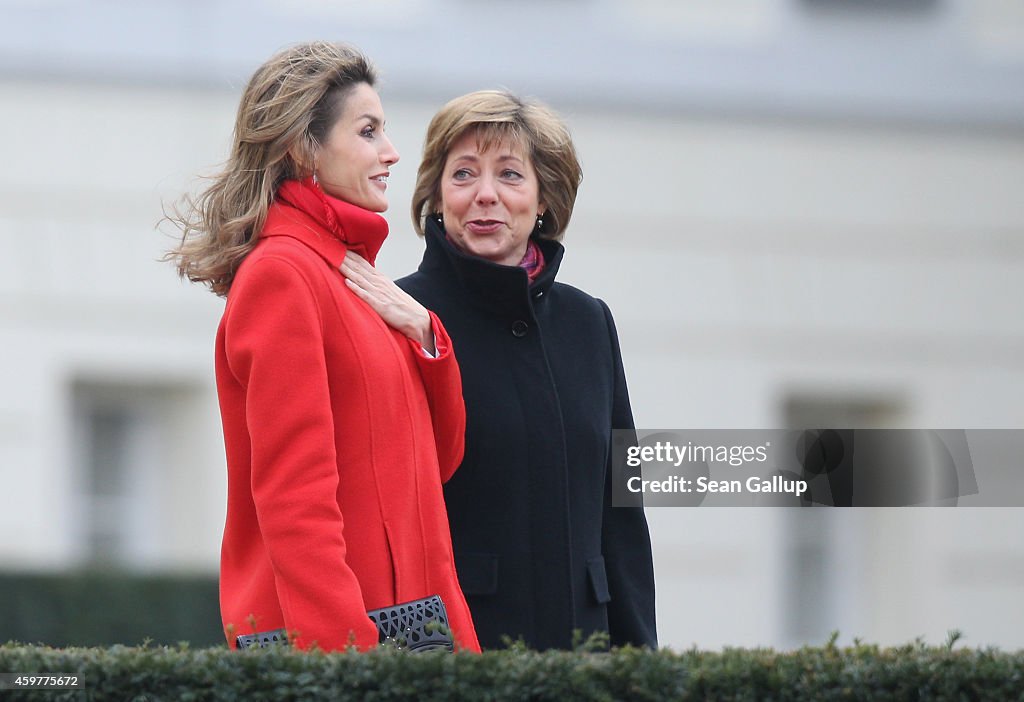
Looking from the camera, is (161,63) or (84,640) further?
(161,63)

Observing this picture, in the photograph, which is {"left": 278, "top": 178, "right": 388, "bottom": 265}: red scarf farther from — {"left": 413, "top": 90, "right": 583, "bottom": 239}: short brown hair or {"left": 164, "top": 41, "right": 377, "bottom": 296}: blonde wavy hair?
{"left": 413, "top": 90, "right": 583, "bottom": 239}: short brown hair

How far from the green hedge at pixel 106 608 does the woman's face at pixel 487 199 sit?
14.6ft

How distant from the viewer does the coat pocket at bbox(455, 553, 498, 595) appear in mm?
3914

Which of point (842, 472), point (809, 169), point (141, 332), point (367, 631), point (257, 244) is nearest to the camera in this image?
point (367, 631)

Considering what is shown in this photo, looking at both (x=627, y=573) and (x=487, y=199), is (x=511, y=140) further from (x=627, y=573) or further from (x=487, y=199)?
(x=627, y=573)

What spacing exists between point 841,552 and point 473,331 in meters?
6.02

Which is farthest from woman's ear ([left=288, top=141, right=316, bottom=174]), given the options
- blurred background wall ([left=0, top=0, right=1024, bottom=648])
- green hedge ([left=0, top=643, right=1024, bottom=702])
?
blurred background wall ([left=0, top=0, right=1024, bottom=648])

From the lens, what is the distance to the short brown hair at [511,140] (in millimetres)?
4164

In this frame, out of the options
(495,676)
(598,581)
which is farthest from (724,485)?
(495,676)

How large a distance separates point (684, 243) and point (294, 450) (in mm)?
6442

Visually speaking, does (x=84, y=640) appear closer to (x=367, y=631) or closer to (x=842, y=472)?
(x=842, y=472)

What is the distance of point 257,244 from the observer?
3572mm

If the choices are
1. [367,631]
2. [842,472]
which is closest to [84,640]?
[842,472]

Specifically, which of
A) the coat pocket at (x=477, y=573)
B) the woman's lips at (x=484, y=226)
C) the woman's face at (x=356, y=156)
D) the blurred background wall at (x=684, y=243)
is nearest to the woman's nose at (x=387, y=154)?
the woman's face at (x=356, y=156)
